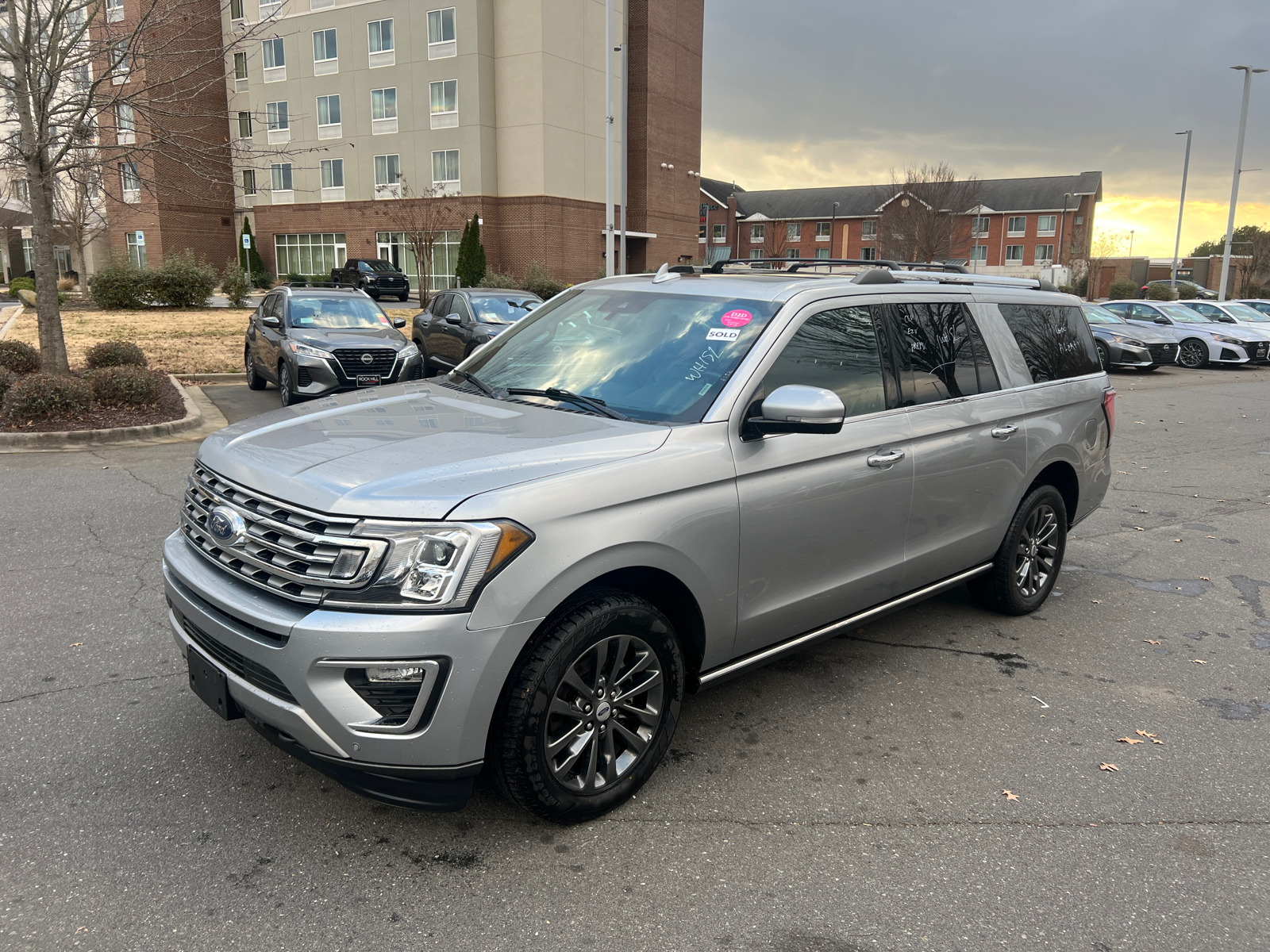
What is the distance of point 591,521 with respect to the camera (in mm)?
2980

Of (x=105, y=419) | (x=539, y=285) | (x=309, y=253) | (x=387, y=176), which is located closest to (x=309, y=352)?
(x=105, y=419)

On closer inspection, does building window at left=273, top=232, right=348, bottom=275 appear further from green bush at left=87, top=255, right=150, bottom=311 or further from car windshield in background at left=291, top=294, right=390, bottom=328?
car windshield in background at left=291, top=294, right=390, bottom=328

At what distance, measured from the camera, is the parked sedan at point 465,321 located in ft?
49.9

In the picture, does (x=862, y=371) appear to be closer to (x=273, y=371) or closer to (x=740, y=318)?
(x=740, y=318)

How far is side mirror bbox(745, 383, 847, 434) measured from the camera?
10.9 ft

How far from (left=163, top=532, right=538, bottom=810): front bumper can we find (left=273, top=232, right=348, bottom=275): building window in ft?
171

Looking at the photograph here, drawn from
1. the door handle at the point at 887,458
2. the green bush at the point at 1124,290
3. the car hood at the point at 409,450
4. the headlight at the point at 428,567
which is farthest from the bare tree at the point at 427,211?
the headlight at the point at 428,567

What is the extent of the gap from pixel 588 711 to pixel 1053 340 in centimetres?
381

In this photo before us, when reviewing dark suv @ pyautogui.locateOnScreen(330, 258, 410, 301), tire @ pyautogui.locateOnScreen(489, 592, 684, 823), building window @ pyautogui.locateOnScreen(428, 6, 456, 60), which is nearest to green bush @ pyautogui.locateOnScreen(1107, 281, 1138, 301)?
building window @ pyautogui.locateOnScreen(428, 6, 456, 60)

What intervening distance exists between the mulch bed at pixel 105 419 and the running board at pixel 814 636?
9.32 m

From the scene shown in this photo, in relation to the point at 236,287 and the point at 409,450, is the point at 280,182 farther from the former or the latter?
the point at 409,450

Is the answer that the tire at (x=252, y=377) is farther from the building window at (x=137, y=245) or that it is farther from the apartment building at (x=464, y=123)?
the building window at (x=137, y=245)

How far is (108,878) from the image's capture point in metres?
2.88

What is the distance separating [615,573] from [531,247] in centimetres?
4542
